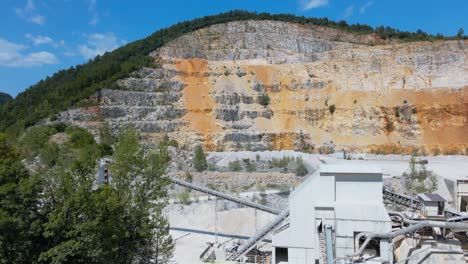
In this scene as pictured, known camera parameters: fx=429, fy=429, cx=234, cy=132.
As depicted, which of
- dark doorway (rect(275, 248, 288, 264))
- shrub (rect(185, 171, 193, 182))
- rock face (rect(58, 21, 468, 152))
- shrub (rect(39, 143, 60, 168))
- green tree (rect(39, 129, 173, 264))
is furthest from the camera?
rock face (rect(58, 21, 468, 152))

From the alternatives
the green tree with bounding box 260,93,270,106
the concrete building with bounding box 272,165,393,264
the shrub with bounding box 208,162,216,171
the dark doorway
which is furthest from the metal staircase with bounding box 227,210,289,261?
the green tree with bounding box 260,93,270,106

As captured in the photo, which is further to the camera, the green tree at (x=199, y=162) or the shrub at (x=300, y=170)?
the green tree at (x=199, y=162)

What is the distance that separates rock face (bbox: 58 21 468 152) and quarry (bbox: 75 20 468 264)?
187 millimetres

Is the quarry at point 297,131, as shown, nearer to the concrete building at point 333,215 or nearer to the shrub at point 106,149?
the concrete building at point 333,215

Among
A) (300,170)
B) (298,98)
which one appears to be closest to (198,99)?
(298,98)

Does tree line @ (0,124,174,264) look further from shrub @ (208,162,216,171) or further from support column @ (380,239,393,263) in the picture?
shrub @ (208,162,216,171)

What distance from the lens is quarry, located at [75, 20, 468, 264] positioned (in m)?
20.5

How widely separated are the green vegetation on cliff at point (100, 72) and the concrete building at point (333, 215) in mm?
42677

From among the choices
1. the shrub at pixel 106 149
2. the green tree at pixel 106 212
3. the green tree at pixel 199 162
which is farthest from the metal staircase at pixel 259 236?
the shrub at pixel 106 149

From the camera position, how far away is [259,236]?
24281 mm

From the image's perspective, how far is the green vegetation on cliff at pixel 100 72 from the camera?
59031mm

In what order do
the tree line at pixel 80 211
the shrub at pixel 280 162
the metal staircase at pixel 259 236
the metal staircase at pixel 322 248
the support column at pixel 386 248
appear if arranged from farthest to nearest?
1. the shrub at pixel 280 162
2. the metal staircase at pixel 259 236
3. the metal staircase at pixel 322 248
4. the support column at pixel 386 248
5. the tree line at pixel 80 211

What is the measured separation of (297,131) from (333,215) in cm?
4236

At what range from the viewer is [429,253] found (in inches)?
714
